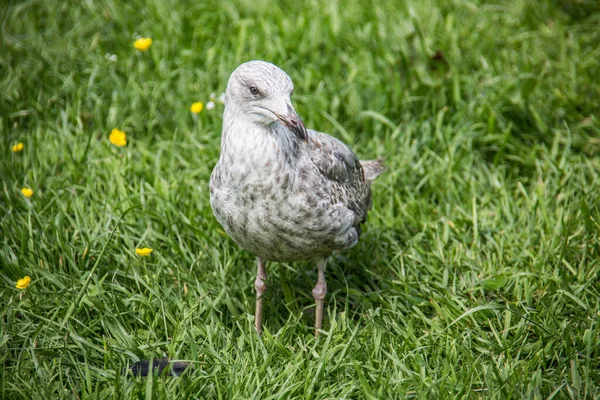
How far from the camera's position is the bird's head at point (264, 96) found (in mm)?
3502

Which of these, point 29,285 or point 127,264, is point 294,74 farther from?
point 29,285

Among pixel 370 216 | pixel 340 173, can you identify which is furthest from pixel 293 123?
pixel 370 216

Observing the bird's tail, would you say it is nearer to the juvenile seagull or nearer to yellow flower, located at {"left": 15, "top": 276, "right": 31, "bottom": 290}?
the juvenile seagull

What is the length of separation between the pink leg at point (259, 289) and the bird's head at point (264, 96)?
41.4 inches

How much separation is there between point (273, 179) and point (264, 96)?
0.44m

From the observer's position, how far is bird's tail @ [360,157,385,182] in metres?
4.77

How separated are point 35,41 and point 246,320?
355 cm

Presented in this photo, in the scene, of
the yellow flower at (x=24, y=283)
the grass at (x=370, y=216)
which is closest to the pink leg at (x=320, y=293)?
the grass at (x=370, y=216)

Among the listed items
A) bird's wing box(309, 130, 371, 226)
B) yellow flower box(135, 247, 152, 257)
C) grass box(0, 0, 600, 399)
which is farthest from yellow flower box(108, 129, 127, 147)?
bird's wing box(309, 130, 371, 226)

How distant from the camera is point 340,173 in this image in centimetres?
423

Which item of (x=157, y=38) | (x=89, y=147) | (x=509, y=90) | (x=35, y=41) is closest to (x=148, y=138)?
(x=89, y=147)

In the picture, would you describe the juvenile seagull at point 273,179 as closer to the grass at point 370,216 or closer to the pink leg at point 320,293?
the pink leg at point 320,293

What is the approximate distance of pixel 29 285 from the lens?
13.4ft

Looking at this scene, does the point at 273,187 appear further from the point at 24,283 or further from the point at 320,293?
the point at 24,283
